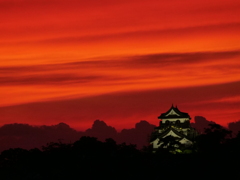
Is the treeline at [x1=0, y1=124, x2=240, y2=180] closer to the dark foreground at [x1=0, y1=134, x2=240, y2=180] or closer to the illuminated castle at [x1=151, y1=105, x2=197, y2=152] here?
the dark foreground at [x1=0, y1=134, x2=240, y2=180]

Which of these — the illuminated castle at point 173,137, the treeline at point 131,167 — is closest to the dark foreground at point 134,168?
the treeline at point 131,167

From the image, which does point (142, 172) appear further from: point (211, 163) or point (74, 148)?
point (74, 148)

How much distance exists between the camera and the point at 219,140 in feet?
517

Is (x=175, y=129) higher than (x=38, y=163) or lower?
higher

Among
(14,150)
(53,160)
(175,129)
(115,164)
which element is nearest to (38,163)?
(53,160)

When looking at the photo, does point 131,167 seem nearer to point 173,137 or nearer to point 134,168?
point 134,168

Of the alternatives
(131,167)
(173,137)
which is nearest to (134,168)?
(131,167)

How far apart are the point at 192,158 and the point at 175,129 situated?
224 feet

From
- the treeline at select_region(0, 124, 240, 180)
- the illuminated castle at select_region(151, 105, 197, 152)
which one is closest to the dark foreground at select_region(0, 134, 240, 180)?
the treeline at select_region(0, 124, 240, 180)

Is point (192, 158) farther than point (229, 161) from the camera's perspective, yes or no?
Yes

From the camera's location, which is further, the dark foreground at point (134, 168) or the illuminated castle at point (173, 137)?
the illuminated castle at point (173, 137)

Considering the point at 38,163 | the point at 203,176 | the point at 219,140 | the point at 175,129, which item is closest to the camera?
the point at 203,176

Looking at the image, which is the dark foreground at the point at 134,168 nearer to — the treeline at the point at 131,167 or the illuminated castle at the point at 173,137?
the treeline at the point at 131,167

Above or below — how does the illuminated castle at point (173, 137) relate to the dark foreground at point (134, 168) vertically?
above
